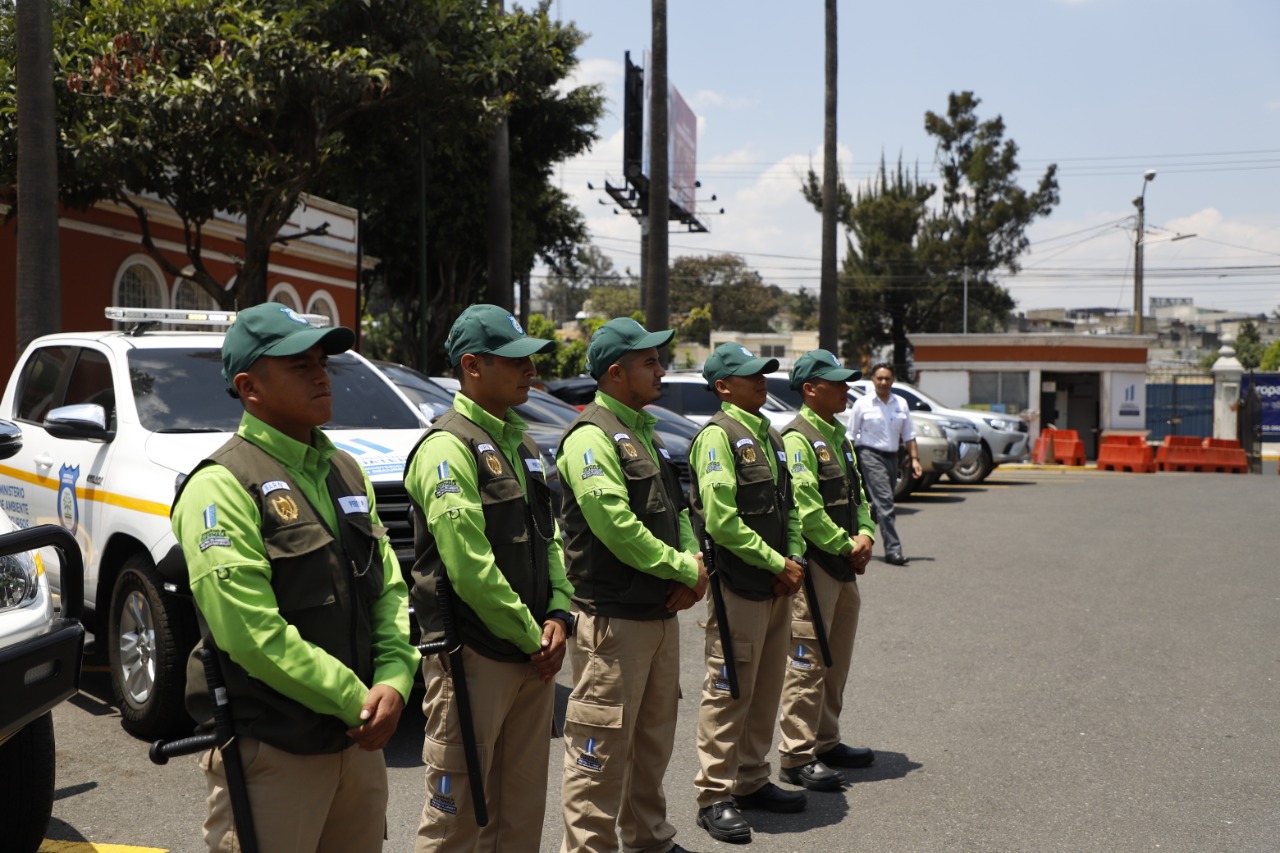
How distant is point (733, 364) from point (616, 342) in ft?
3.04

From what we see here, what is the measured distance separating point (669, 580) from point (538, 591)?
67cm

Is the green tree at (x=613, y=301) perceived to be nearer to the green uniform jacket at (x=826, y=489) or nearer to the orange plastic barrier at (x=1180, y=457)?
the orange plastic barrier at (x=1180, y=457)

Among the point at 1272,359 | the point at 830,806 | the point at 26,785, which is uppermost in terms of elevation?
the point at 1272,359

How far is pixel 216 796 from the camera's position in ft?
9.31

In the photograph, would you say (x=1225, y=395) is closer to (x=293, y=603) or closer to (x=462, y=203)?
(x=462, y=203)

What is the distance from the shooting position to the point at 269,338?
2.91m

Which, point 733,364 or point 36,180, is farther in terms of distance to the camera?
point 36,180

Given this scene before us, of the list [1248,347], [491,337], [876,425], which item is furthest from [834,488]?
[1248,347]

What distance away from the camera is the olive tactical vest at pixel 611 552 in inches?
171

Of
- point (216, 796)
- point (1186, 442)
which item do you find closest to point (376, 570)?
point (216, 796)

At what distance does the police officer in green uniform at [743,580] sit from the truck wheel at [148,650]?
2.50 m

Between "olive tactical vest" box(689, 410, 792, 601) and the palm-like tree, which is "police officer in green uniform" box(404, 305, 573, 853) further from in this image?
the palm-like tree

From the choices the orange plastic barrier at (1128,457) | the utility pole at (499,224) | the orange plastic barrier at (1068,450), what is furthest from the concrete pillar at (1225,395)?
the utility pole at (499,224)

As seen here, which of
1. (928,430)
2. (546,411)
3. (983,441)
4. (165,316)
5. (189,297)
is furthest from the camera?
(189,297)
